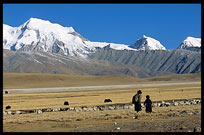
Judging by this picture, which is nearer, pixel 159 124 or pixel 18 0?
pixel 18 0

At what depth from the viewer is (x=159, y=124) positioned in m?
19.3

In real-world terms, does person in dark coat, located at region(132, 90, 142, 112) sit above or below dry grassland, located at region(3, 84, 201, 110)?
above

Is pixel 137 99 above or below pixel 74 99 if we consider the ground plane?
above

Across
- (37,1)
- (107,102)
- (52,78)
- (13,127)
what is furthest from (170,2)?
(52,78)

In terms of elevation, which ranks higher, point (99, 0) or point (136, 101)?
point (99, 0)

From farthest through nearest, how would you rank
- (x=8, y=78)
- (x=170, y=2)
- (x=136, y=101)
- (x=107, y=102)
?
(x=8, y=78) < (x=107, y=102) < (x=136, y=101) < (x=170, y=2)

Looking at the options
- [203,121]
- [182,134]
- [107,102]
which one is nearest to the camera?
[182,134]

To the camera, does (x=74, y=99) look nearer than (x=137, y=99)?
No

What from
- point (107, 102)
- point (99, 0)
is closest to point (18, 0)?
point (99, 0)

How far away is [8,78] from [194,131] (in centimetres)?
15695

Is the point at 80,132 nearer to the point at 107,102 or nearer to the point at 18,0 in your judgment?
the point at 18,0

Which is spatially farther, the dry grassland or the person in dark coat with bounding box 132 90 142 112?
the dry grassland

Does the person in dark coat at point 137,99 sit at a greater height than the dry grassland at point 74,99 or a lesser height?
greater

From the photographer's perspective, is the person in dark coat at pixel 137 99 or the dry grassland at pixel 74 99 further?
the dry grassland at pixel 74 99
